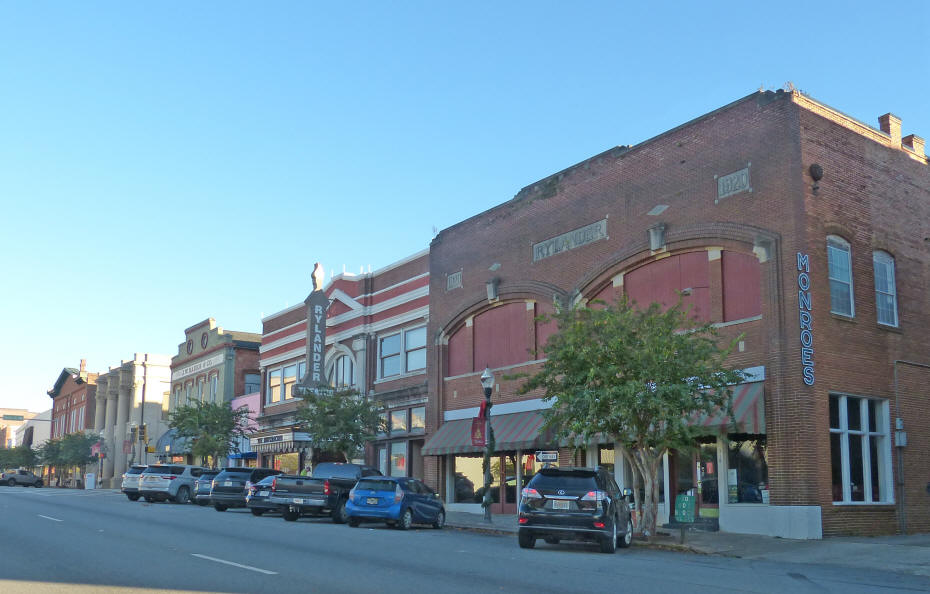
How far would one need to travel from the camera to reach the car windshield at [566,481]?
17.5 meters

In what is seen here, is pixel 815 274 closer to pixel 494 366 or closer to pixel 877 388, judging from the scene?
pixel 877 388

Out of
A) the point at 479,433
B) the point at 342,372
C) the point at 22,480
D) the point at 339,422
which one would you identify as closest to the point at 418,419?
the point at 339,422

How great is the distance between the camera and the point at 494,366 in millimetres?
31844

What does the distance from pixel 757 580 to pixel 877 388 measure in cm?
1165

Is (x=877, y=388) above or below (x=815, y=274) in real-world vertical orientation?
below

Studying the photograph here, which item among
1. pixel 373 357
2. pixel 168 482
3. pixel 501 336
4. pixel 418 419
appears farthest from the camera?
pixel 373 357

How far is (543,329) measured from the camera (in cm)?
2986

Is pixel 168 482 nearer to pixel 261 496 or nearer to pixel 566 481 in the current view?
pixel 261 496

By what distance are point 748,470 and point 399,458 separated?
1774 cm

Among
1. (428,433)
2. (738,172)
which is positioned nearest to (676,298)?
(738,172)

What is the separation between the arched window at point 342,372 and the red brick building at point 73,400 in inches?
1848

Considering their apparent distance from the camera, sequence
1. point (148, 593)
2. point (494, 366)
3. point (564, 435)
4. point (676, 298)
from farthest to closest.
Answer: point (494, 366) < point (676, 298) < point (564, 435) < point (148, 593)

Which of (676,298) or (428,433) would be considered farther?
(428,433)

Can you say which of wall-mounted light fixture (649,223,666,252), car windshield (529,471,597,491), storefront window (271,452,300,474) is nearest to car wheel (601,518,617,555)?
car windshield (529,471,597,491)
